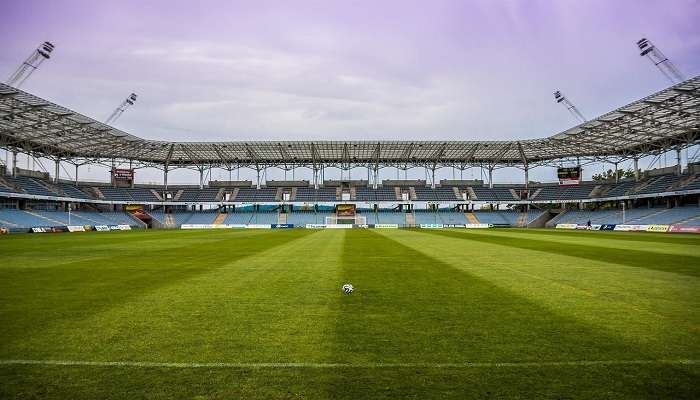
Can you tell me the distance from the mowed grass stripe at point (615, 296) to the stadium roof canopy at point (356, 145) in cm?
3370

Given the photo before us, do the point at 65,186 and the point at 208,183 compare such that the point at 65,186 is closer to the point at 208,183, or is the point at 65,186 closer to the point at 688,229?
the point at 208,183

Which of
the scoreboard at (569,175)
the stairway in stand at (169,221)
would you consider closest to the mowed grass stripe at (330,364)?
the scoreboard at (569,175)

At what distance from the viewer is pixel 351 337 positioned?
220 inches

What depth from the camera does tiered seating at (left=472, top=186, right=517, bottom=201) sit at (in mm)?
77688

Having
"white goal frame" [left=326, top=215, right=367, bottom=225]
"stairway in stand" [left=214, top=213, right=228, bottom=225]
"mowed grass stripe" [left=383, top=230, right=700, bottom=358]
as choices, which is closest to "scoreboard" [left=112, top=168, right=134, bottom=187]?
"stairway in stand" [left=214, top=213, right=228, bottom=225]

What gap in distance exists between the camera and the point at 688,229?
42938 millimetres

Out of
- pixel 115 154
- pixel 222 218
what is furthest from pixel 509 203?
pixel 115 154

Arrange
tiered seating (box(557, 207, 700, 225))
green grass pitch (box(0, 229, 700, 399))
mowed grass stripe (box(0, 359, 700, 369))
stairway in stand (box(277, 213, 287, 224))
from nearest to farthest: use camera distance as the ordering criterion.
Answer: green grass pitch (box(0, 229, 700, 399))
mowed grass stripe (box(0, 359, 700, 369))
tiered seating (box(557, 207, 700, 225))
stairway in stand (box(277, 213, 287, 224))

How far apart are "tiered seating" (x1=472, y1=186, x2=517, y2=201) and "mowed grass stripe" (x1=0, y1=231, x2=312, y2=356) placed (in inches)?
2734

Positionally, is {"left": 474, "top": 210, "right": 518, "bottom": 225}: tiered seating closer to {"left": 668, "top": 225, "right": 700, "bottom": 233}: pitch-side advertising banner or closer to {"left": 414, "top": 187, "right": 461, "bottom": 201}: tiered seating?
{"left": 414, "top": 187, "right": 461, "bottom": 201}: tiered seating

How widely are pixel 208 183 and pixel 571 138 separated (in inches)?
2620

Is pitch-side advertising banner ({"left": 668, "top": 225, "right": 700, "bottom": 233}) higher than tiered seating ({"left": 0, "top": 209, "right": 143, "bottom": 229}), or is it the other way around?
tiered seating ({"left": 0, "top": 209, "right": 143, "bottom": 229})

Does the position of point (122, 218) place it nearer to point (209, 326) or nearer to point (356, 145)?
Result: point (356, 145)

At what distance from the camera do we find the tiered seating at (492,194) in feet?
255
